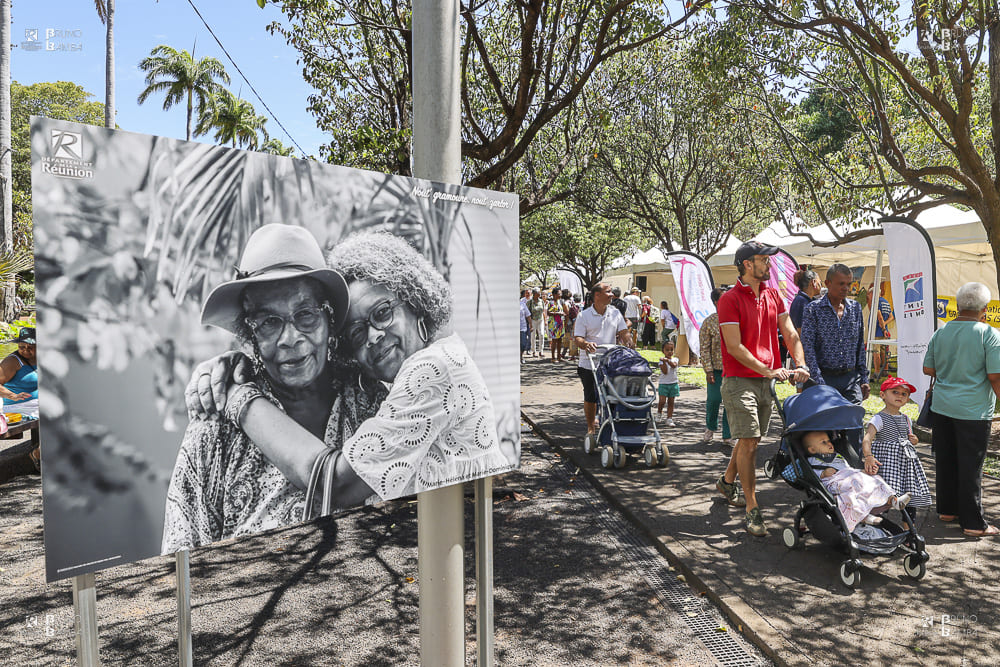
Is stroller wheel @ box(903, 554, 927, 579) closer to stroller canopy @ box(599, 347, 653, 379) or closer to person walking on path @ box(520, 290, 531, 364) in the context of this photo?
stroller canopy @ box(599, 347, 653, 379)

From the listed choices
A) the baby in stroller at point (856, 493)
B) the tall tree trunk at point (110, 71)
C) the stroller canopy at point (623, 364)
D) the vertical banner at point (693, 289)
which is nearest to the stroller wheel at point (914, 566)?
the baby in stroller at point (856, 493)

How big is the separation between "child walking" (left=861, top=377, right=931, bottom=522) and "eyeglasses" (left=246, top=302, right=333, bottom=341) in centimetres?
419

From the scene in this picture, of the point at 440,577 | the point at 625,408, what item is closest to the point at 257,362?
the point at 440,577

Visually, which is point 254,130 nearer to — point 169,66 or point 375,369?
point 169,66

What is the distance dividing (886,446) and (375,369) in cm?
426

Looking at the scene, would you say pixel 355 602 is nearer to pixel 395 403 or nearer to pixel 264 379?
pixel 395 403

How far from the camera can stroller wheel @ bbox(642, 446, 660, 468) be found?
7.43 meters

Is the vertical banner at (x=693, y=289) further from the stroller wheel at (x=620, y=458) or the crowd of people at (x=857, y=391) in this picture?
the crowd of people at (x=857, y=391)

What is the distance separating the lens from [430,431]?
248 centimetres

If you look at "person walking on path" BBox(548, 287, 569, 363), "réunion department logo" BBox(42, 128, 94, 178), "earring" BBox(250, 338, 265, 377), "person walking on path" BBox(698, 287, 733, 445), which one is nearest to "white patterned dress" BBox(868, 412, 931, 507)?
"person walking on path" BBox(698, 287, 733, 445)

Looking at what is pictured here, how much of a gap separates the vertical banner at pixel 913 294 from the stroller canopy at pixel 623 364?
301cm

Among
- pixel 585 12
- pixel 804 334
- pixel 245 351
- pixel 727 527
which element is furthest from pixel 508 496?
pixel 585 12

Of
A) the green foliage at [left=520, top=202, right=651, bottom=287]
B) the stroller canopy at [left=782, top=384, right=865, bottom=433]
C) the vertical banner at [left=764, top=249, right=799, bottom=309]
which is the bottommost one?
the stroller canopy at [left=782, top=384, right=865, bottom=433]

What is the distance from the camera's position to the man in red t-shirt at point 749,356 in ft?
16.8
